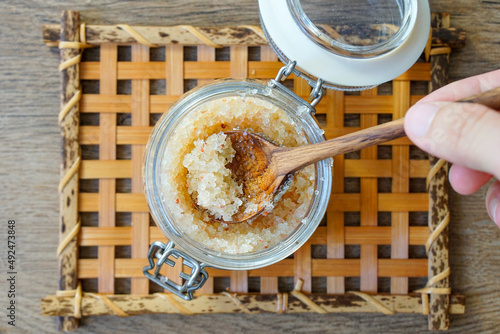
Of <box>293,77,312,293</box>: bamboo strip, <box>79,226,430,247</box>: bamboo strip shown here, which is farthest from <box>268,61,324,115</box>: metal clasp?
<box>79,226,430,247</box>: bamboo strip

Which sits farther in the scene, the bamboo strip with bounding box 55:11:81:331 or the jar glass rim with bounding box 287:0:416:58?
the bamboo strip with bounding box 55:11:81:331

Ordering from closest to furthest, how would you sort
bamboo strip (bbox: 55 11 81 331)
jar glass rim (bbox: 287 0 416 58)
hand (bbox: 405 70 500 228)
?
hand (bbox: 405 70 500 228)
jar glass rim (bbox: 287 0 416 58)
bamboo strip (bbox: 55 11 81 331)

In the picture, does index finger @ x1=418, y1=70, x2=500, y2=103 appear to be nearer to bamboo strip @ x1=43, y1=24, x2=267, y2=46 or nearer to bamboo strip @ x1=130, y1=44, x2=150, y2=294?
bamboo strip @ x1=43, y1=24, x2=267, y2=46

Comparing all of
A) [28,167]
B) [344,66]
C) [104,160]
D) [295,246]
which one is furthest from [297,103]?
[28,167]

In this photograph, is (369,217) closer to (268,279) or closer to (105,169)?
(268,279)

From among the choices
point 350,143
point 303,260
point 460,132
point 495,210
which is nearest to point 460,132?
point 460,132

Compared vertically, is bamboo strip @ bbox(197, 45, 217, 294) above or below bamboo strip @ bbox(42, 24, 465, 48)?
below
